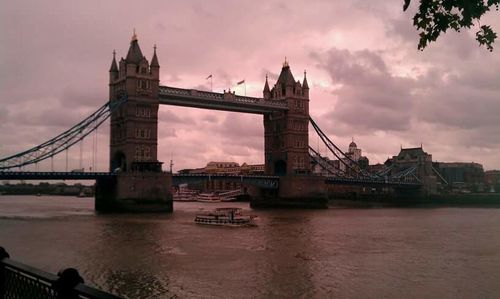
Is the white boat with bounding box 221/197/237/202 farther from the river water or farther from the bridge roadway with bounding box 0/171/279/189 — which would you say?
the river water

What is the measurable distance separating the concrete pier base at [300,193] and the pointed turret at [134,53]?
3128 cm

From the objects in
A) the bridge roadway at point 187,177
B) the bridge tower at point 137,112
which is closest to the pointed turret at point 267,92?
the bridge roadway at point 187,177

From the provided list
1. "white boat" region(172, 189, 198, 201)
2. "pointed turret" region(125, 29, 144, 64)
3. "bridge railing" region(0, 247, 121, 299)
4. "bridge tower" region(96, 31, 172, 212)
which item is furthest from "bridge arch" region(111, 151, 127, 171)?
"bridge railing" region(0, 247, 121, 299)

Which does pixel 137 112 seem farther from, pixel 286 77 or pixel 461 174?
pixel 461 174

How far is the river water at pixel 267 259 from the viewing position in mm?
21656

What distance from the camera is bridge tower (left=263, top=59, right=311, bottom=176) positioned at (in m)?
88.4

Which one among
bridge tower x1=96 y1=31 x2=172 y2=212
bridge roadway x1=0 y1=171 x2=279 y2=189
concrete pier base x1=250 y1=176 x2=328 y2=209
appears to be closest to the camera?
bridge roadway x1=0 y1=171 x2=279 y2=189

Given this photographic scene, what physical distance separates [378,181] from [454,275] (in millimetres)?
83196

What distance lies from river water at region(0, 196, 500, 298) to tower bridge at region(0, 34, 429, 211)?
18311 mm

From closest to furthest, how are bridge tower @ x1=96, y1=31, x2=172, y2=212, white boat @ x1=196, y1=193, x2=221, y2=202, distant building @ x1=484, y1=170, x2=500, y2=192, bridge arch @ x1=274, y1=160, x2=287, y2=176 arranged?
bridge tower @ x1=96, y1=31, x2=172, y2=212, bridge arch @ x1=274, y1=160, x2=287, y2=176, white boat @ x1=196, y1=193, x2=221, y2=202, distant building @ x1=484, y1=170, x2=500, y2=192

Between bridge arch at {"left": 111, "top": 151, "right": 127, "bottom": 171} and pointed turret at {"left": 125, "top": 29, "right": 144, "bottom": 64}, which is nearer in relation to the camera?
pointed turret at {"left": 125, "top": 29, "right": 144, "bottom": 64}

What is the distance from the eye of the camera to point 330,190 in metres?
140

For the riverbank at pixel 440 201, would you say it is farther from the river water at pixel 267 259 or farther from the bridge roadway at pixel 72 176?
the river water at pixel 267 259

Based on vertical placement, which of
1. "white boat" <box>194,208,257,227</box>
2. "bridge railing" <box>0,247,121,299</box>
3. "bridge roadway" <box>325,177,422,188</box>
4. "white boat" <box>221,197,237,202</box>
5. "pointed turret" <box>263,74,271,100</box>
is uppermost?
"pointed turret" <box>263,74,271,100</box>
